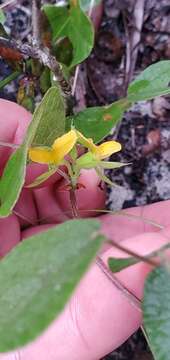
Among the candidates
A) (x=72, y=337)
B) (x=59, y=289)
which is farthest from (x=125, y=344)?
(x=59, y=289)

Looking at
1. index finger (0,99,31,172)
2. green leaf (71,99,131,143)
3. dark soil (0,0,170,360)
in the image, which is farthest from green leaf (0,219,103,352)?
dark soil (0,0,170,360)

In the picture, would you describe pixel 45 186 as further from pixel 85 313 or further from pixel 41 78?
pixel 85 313

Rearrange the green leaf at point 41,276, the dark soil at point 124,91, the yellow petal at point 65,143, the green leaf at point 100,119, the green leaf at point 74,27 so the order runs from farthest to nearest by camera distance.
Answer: the dark soil at point 124,91 < the green leaf at point 74,27 < the green leaf at point 100,119 < the yellow petal at point 65,143 < the green leaf at point 41,276

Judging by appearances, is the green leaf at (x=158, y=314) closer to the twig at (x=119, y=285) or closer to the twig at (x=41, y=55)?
the twig at (x=119, y=285)

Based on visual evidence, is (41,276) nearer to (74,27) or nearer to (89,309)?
(89,309)

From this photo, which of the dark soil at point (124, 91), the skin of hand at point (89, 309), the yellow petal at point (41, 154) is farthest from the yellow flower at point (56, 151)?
the dark soil at point (124, 91)
